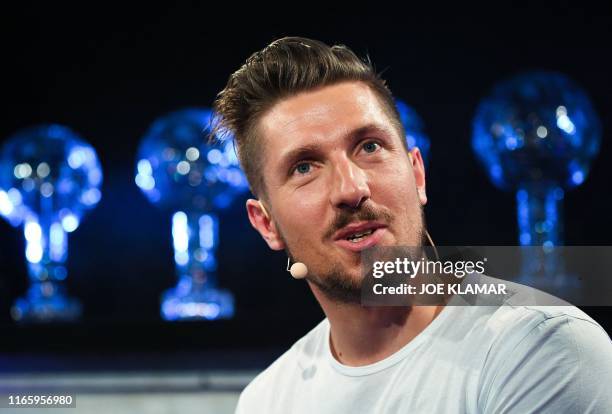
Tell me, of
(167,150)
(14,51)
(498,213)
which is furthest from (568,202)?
(14,51)

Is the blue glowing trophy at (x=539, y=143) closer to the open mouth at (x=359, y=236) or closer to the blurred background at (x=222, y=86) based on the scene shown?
the blurred background at (x=222, y=86)

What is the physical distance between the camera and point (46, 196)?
2.23 meters

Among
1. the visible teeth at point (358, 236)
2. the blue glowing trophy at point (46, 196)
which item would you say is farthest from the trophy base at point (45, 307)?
the visible teeth at point (358, 236)

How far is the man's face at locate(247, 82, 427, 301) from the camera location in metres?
1.20

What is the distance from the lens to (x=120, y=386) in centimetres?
187

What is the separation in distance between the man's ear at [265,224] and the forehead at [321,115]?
121mm

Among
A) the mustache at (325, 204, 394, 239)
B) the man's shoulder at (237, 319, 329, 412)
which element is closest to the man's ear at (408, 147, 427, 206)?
the mustache at (325, 204, 394, 239)

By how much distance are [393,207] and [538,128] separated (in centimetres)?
86

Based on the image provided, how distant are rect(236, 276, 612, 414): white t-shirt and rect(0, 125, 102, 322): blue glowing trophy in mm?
1155

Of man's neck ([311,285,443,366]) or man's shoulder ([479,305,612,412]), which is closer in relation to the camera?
man's shoulder ([479,305,612,412])

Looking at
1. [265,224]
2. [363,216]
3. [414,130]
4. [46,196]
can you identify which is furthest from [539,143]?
[46,196]

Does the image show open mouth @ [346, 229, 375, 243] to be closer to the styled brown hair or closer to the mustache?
the mustache

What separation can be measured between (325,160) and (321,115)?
0.24 ft

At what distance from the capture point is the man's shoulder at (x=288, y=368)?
1.40 metres
